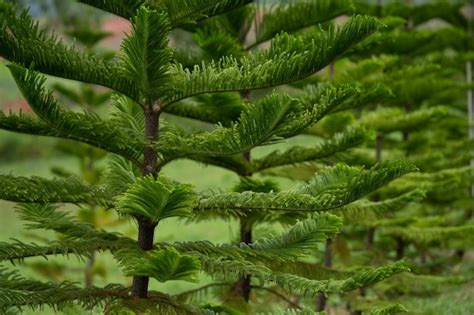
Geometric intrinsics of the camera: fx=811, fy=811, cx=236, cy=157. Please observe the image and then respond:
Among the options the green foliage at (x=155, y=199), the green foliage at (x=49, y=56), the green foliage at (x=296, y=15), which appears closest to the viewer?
the green foliage at (x=155, y=199)

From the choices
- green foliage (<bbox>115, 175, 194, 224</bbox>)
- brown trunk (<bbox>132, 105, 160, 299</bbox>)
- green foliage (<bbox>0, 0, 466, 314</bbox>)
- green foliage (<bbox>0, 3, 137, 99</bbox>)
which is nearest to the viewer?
green foliage (<bbox>115, 175, 194, 224</bbox>)

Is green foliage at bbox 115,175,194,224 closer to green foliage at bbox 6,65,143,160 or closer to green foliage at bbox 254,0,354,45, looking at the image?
green foliage at bbox 6,65,143,160

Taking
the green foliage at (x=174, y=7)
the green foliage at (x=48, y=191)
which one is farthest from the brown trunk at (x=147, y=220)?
the green foliage at (x=174, y=7)

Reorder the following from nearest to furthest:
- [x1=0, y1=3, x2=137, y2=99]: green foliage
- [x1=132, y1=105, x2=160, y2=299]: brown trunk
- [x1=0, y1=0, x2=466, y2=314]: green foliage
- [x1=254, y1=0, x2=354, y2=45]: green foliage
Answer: [x1=0, y1=0, x2=466, y2=314]: green foliage
[x1=0, y1=3, x2=137, y2=99]: green foliage
[x1=132, y1=105, x2=160, y2=299]: brown trunk
[x1=254, y1=0, x2=354, y2=45]: green foliage

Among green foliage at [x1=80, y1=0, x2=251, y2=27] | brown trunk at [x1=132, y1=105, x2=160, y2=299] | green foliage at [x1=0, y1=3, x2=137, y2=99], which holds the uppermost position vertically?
green foliage at [x1=80, y1=0, x2=251, y2=27]

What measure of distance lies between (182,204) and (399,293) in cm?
631

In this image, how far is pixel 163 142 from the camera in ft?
10.8

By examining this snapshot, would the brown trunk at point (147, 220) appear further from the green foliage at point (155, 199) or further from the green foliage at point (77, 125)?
the green foliage at point (155, 199)

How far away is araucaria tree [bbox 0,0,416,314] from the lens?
3047 millimetres

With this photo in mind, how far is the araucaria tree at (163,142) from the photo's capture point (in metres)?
3.05

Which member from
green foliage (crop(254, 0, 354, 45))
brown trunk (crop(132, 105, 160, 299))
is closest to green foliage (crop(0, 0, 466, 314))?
brown trunk (crop(132, 105, 160, 299))

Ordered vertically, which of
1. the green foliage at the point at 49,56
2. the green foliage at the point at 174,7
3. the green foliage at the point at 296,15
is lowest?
the green foliage at the point at 49,56

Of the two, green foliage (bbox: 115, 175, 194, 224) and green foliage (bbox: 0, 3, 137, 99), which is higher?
green foliage (bbox: 0, 3, 137, 99)

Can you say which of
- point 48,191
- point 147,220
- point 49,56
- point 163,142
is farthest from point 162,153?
point 49,56
